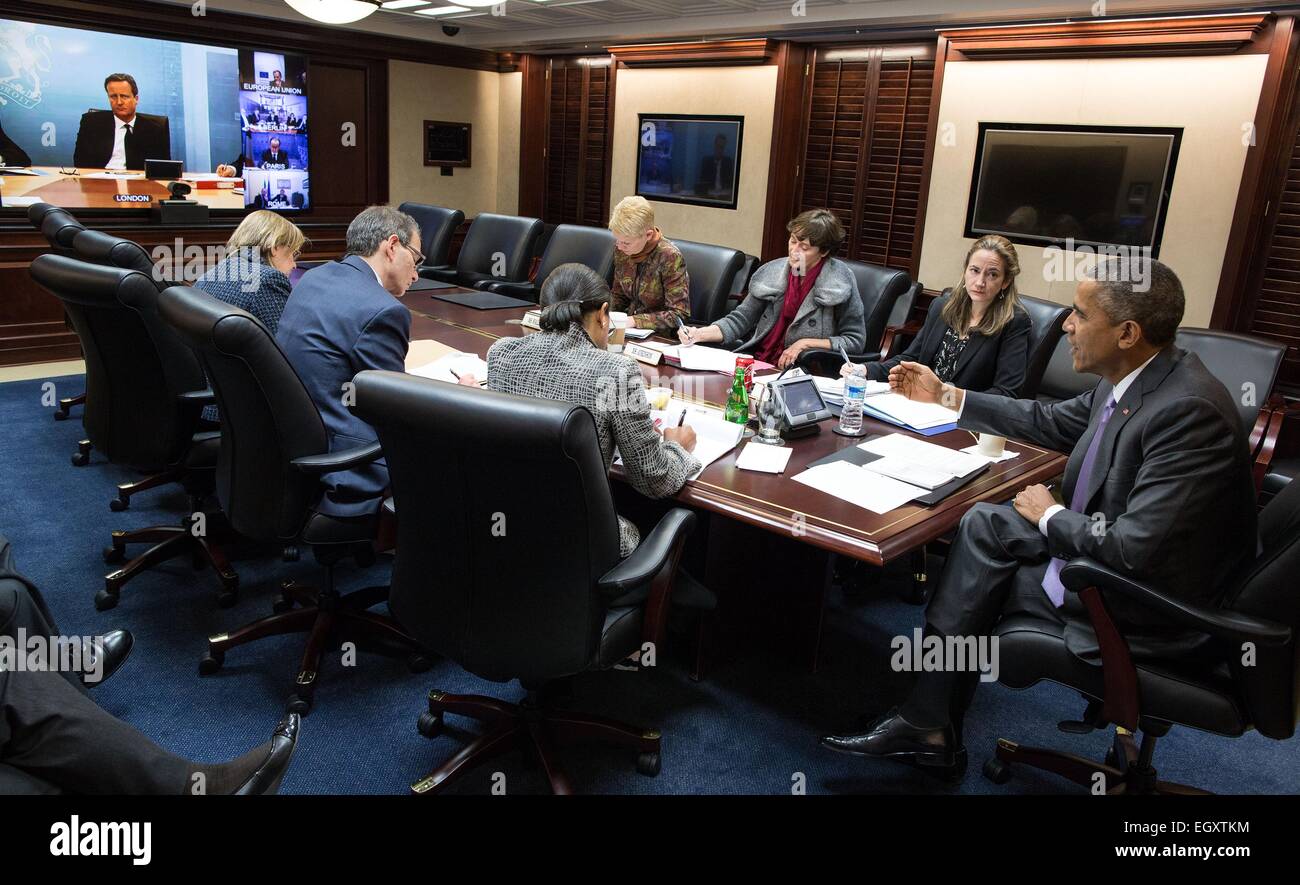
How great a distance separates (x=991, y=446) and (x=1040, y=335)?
1.24 meters

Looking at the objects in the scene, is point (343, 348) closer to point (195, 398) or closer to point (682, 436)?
point (195, 398)

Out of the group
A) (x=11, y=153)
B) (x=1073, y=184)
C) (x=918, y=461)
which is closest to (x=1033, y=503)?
(x=918, y=461)

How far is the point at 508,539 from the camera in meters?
1.67

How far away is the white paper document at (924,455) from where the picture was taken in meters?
2.29

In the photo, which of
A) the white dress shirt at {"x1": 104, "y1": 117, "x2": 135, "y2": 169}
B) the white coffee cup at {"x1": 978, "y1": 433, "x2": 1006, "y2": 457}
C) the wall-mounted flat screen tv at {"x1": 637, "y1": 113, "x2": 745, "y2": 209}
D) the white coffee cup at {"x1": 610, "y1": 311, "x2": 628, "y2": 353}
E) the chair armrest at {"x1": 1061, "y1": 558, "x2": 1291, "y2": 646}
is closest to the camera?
the chair armrest at {"x1": 1061, "y1": 558, "x2": 1291, "y2": 646}

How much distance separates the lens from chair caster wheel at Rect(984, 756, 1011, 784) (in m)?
2.17

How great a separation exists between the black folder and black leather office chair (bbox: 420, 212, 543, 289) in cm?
339

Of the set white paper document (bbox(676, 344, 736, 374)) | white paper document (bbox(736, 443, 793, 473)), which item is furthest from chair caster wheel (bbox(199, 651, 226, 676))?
white paper document (bbox(676, 344, 736, 374))

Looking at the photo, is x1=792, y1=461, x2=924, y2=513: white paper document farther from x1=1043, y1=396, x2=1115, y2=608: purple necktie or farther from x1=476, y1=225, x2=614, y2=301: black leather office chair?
x1=476, y1=225, x2=614, y2=301: black leather office chair

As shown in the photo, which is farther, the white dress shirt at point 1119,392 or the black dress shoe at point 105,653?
the black dress shoe at point 105,653

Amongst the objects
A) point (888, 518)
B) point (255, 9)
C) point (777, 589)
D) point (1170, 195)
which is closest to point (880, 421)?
point (777, 589)

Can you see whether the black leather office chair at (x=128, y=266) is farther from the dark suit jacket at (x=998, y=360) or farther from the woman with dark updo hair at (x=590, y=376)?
the dark suit jacket at (x=998, y=360)

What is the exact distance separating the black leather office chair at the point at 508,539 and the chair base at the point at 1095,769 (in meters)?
0.96

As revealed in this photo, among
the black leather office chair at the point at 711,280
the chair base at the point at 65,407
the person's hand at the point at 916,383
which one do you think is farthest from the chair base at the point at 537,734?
the chair base at the point at 65,407
